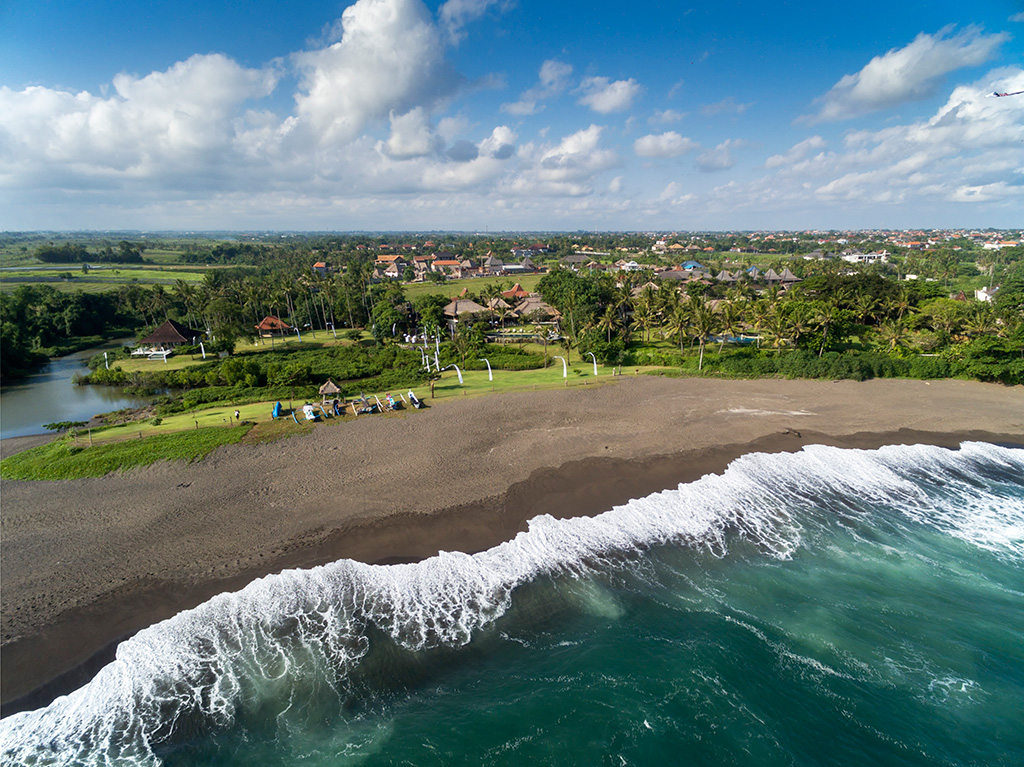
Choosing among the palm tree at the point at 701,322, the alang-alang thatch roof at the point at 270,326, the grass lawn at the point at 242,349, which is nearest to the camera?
the palm tree at the point at 701,322

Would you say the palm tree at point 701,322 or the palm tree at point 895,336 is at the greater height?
the palm tree at point 701,322

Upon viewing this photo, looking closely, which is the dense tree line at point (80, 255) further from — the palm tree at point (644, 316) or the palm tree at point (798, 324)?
the palm tree at point (798, 324)

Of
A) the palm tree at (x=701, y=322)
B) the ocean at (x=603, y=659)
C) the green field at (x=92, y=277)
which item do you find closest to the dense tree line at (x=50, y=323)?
the green field at (x=92, y=277)

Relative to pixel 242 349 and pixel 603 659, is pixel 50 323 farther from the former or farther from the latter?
pixel 603 659

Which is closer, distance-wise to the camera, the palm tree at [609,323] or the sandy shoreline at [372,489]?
the sandy shoreline at [372,489]

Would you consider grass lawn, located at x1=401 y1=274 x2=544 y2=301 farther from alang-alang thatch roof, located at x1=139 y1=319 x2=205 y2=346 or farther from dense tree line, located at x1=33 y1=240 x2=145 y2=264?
dense tree line, located at x1=33 y1=240 x2=145 y2=264

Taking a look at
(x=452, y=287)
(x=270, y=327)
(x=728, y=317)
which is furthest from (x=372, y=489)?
(x=452, y=287)

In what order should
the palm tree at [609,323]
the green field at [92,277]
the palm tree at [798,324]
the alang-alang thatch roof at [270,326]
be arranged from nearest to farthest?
the palm tree at [798,324]
the palm tree at [609,323]
the alang-alang thatch roof at [270,326]
the green field at [92,277]

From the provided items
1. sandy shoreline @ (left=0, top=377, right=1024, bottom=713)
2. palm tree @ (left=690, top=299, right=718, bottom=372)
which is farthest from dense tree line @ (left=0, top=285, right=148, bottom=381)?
palm tree @ (left=690, top=299, right=718, bottom=372)
